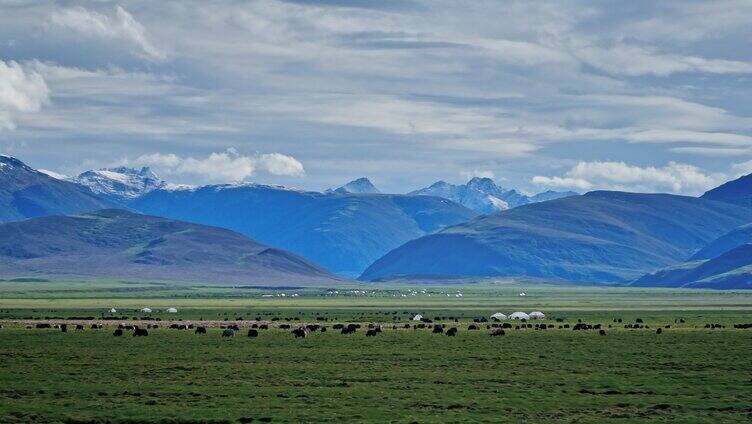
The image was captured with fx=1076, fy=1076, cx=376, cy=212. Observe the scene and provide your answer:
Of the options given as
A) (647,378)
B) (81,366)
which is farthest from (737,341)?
(81,366)

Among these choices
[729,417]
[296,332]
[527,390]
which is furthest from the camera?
[296,332]

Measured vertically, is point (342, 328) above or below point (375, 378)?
above

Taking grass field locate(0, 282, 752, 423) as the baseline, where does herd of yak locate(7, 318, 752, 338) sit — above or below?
above

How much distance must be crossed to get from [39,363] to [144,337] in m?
24.6

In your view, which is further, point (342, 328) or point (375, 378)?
point (342, 328)

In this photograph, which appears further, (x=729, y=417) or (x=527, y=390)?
(x=527, y=390)

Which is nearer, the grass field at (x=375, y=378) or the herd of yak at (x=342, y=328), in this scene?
the grass field at (x=375, y=378)

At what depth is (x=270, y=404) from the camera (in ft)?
169

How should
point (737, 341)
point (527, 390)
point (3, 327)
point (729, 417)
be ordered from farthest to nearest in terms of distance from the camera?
1. point (3, 327)
2. point (737, 341)
3. point (527, 390)
4. point (729, 417)

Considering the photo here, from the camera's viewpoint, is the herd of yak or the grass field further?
the herd of yak

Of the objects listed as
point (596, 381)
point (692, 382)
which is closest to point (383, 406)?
point (596, 381)

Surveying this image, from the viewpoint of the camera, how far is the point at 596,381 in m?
60.5

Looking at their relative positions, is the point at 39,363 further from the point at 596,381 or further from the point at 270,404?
the point at 596,381

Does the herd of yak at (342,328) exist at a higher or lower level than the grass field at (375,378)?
higher
